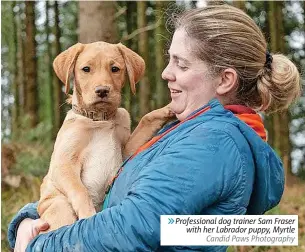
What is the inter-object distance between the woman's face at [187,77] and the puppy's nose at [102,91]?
325mm

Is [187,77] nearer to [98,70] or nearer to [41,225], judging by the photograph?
[98,70]

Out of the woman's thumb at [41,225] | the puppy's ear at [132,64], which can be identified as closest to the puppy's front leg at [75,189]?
the woman's thumb at [41,225]

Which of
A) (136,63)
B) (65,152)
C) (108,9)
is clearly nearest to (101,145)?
(65,152)

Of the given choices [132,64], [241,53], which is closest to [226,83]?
[241,53]

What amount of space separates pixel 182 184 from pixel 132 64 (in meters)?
0.75

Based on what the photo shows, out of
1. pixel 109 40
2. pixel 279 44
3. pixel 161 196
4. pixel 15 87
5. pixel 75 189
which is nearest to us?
pixel 161 196

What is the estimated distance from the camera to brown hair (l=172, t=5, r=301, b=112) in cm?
166

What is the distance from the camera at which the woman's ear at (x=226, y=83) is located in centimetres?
169

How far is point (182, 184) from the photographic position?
145 centimetres

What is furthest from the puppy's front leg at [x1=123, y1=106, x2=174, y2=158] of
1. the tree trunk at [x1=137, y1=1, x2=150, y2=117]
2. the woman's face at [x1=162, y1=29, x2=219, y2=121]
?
the tree trunk at [x1=137, y1=1, x2=150, y2=117]

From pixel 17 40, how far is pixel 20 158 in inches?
138

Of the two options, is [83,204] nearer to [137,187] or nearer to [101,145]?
[101,145]

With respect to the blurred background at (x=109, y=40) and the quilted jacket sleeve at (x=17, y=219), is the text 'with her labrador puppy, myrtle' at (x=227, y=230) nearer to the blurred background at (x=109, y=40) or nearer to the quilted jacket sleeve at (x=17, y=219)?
the quilted jacket sleeve at (x=17, y=219)

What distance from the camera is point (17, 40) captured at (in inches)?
332
